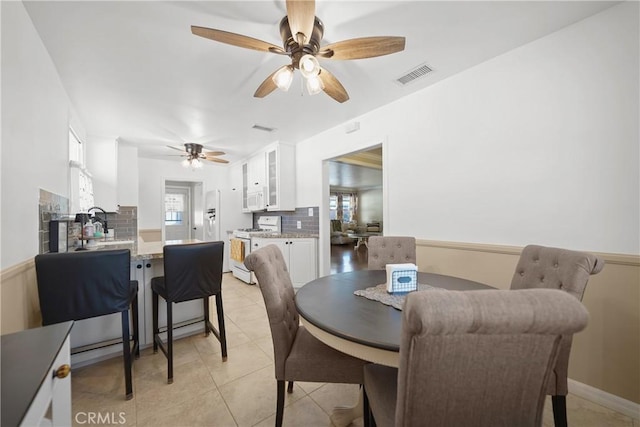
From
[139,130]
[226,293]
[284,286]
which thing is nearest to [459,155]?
[284,286]

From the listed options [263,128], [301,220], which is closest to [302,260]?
[301,220]

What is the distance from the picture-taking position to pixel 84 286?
1.53 metres

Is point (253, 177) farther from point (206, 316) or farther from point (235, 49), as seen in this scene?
point (235, 49)

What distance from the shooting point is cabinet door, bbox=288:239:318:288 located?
12.8ft

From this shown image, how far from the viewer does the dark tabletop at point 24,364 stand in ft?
1.73

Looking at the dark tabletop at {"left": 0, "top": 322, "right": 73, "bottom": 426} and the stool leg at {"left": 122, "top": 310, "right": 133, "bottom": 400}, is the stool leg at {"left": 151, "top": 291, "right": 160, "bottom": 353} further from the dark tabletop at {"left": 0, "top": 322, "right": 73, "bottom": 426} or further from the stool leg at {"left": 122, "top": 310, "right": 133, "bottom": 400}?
the dark tabletop at {"left": 0, "top": 322, "right": 73, "bottom": 426}

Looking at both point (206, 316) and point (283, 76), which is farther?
point (206, 316)

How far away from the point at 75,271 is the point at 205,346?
126 cm

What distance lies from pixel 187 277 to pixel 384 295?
58.0 inches

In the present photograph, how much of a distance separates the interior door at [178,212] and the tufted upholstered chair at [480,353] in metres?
7.35

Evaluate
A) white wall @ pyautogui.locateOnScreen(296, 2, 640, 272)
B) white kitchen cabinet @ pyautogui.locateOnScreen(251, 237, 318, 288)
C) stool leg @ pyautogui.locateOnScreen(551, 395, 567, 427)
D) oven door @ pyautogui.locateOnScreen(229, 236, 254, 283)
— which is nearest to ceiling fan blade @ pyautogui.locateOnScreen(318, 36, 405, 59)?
white wall @ pyautogui.locateOnScreen(296, 2, 640, 272)

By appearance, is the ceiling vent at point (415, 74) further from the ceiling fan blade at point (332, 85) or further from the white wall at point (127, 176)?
the white wall at point (127, 176)

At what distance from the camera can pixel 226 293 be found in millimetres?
3867

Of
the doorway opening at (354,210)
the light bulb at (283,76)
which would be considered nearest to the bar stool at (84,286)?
the light bulb at (283,76)
